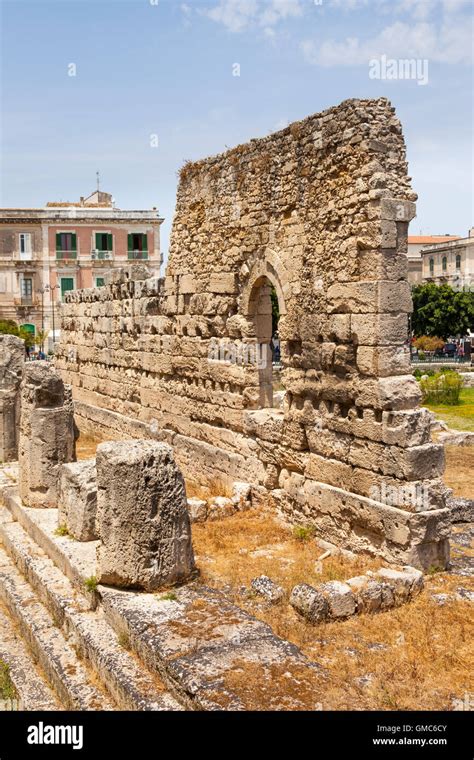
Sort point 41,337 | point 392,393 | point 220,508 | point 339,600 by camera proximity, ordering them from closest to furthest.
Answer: point 339,600 → point 392,393 → point 220,508 → point 41,337

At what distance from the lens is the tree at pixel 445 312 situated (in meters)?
41.3

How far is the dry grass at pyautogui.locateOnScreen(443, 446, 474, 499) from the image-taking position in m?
11.3

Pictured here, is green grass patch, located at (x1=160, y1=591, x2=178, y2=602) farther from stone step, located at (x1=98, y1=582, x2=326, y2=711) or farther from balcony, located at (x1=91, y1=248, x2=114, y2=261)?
balcony, located at (x1=91, y1=248, x2=114, y2=261)

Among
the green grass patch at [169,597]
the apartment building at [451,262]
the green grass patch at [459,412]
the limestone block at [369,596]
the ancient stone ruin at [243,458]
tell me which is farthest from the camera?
the apartment building at [451,262]

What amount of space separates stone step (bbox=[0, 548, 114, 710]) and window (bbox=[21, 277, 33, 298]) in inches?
1259

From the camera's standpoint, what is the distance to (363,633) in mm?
5816

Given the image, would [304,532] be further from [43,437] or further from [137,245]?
[137,245]

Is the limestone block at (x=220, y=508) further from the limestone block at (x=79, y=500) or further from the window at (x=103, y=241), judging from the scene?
the window at (x=103, y=241)

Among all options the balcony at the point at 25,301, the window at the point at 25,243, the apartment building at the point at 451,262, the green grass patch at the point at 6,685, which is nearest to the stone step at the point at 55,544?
the green grass patch at the point at 6,685

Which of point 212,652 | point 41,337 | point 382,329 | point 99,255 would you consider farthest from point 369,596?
point 99,255

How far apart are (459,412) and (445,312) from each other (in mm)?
22114

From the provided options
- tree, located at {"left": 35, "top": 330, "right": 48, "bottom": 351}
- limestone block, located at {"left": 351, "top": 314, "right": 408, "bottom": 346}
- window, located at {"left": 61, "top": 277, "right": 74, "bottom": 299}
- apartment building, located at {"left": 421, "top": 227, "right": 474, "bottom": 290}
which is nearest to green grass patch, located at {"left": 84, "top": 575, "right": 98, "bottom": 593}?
limestone block, located at {"left": 351, "top": 314, "right": 408, "bottom": 346}

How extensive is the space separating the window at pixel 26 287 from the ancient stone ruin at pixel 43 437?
30.6m

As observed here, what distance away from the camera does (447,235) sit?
2859 inches
